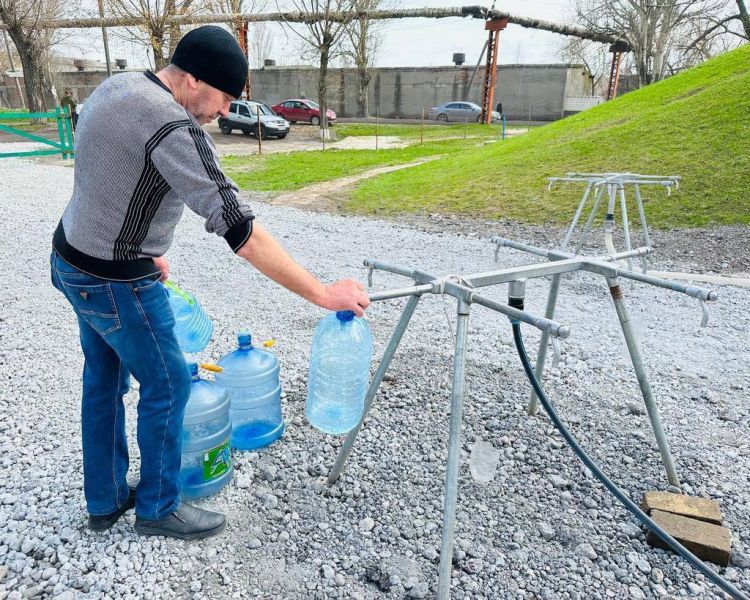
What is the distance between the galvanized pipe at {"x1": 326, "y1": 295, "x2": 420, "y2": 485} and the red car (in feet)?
105

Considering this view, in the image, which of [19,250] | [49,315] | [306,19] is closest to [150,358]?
[49,315]

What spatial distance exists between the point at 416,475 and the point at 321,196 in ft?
30.2

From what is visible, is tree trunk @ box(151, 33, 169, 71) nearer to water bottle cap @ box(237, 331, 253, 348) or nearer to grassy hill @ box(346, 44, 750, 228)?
grassy hill @ box(346, 44, 750, 228)

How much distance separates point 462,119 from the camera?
36.2 m

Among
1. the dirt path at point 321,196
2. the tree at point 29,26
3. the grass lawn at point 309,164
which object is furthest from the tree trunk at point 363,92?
the dirt path at point 321,196

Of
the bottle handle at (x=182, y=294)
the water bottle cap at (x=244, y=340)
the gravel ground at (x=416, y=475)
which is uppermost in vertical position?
the bottle handle at (x=182, y=294)

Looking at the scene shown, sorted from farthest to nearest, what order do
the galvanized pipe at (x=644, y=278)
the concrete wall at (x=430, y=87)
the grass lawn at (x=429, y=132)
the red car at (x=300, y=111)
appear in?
1. the concrete wall at (x=430, y=87)
2. the red car at (x=300, y=111)
3. the grass lawn at (x=429, y=132)
4. the galvanized pipe at (x=644, y=278)

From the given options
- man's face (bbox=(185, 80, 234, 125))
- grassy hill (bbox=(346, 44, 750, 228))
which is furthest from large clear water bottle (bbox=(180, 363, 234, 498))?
grassy hill (bbox=(346, 44, 750, 228))

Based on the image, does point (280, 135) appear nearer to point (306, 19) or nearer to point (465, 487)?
point (306, 19)

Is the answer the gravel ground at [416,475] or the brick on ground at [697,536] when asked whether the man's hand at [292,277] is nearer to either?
the gravel ground at [416,475]

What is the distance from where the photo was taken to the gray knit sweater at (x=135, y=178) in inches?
70.9

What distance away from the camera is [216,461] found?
2.78 m

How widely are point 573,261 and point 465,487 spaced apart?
128 cm

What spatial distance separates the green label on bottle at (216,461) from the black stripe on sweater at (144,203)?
1.13 meters
